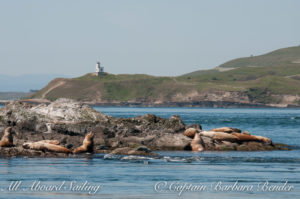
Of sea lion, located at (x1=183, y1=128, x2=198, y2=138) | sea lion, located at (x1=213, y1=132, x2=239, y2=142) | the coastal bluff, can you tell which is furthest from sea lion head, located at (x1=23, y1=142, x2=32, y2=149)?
sea lion, located at (x1=213, y1=132, x2=239, y2=142)

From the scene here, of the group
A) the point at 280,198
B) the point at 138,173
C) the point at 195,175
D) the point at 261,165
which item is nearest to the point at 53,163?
the point at 138,173

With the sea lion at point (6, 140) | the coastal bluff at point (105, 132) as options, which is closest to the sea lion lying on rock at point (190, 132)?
the coastal bluff at point (105, 132)

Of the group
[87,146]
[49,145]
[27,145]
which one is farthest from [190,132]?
[27,145]

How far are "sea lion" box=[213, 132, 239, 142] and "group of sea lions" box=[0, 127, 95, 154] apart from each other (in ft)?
32.9

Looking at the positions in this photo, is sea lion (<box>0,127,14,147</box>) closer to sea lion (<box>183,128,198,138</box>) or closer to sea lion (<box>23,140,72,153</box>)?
sea lion (<box>23,140,72,153</box>)

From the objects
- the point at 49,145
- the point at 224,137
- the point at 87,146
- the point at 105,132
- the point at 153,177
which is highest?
the point at 105,132

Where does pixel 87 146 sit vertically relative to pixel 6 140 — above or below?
below

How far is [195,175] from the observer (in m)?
27.9

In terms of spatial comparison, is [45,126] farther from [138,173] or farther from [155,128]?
[138,173]

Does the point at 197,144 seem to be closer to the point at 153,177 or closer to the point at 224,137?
the point at 224,137

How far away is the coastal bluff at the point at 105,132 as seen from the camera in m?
41.1

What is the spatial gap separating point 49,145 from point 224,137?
42.5ft

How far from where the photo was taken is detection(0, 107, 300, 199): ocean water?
22.8 m

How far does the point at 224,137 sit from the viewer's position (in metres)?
43.8
